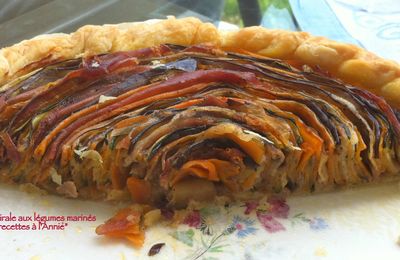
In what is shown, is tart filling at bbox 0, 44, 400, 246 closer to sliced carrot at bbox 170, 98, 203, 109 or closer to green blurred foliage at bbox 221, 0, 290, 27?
sliced carrot at bbox 170, 98, 203, 109

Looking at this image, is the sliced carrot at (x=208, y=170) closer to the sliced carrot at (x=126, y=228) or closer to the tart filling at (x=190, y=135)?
the tart filling at (x=190, y=135)

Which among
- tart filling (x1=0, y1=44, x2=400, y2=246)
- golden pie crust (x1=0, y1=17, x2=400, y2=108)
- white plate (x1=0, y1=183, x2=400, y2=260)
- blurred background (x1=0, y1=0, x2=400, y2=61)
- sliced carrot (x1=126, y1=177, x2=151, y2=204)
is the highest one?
blurred background (x1=0, y1=0, x2=400, y2=61)

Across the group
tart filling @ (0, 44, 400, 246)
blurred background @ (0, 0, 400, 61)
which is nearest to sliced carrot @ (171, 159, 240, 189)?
tart filling @ (0, 44, 400, 246)

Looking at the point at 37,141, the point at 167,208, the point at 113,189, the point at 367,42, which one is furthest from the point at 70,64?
the point at 367,42

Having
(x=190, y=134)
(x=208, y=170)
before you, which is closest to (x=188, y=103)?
(x=190, y=134)

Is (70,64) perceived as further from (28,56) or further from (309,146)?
(309,146)

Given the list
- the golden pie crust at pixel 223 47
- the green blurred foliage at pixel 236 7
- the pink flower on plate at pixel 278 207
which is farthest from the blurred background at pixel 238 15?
the pink flower on plate at pixel 278 207
